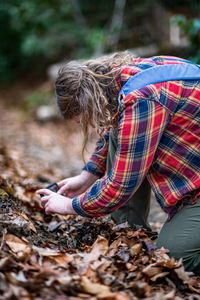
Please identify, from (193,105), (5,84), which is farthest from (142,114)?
(5,84)

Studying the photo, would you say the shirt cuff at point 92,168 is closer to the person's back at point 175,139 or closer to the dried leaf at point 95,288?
the person's back at point 175,139

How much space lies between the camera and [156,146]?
6.20 feet

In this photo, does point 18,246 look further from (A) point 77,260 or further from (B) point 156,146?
(B) point 156,146

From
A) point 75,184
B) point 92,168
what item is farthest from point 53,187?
point 92,168

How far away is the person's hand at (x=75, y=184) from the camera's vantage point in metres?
2.50

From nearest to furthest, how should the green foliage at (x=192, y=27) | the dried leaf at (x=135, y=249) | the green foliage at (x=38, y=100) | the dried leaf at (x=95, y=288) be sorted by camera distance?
the dried leaf at (x=95, y=288) < the dried leaf at (x=135, y=249) < the green foliage at (x=192, y=27) < the green foliage at (x=38, y=100)

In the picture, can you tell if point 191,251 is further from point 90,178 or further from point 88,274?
point 90,178

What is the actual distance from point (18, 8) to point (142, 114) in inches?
362

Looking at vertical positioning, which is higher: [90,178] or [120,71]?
[120,71]

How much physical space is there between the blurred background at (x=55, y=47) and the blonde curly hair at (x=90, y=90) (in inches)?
69.9

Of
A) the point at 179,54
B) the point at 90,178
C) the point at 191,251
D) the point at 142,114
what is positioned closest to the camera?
the point at 142,114

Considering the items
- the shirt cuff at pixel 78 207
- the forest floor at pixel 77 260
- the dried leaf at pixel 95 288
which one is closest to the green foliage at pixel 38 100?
the forest floor at pixel 77 260

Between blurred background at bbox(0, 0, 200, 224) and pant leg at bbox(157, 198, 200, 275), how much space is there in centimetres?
190

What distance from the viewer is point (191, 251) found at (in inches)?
81.6
